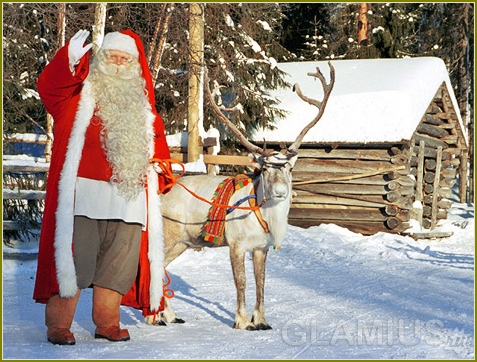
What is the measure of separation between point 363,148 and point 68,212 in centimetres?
1183

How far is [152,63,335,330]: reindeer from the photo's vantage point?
21.9ft

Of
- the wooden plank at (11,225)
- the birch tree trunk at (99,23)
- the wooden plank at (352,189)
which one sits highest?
the birch tree trunk at (99,23)

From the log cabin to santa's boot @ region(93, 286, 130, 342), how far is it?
10647 mm

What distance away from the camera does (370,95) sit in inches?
657

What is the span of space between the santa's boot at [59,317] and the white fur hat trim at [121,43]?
2.10 metres

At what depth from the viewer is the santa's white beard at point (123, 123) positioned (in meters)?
5.98

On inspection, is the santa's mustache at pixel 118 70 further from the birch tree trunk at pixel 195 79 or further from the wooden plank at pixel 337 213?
the wooden plank at pixel 337 213

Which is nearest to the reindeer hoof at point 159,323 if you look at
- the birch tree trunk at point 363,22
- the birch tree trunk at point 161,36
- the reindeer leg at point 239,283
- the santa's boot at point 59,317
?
the reindeer leg at point 239,283

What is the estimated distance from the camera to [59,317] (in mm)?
5738

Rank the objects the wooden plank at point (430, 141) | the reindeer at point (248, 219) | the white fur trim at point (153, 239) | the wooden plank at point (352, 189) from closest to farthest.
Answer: the white fur trim at point (153, 239) < the reindeer at point (248, 219) < the wooden plank at point (352, 189) < the wooden plank at point (430, 141)

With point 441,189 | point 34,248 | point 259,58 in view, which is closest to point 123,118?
point 34,248

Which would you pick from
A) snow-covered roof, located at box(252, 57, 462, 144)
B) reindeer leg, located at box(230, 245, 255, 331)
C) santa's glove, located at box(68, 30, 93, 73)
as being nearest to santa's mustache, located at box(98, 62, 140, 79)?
santa's glove, located at box(68, 30, 93, 73)

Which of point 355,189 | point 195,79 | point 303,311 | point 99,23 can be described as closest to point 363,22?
point 355,189

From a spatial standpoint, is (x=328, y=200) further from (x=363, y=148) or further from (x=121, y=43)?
(x=121, y=43)
